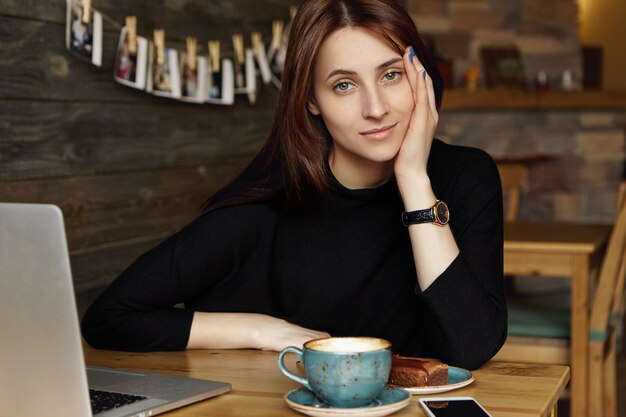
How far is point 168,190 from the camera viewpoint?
116 inches

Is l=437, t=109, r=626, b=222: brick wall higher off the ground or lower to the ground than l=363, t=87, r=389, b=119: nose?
lower

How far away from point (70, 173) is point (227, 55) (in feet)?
3.06

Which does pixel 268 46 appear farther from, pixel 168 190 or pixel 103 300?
pixel 103 300

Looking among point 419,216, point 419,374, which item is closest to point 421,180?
point 419,216

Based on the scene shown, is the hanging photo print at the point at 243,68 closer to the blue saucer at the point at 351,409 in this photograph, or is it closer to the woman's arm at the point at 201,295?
the woman's arm at the point at 201,295

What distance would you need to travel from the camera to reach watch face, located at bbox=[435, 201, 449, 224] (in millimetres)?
1428

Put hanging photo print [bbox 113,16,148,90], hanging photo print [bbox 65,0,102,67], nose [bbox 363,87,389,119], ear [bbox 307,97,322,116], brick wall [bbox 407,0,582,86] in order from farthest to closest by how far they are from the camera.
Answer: brick wall [bbox 407,0,582,86] → hanging photo print [bbox 113,16,148,90] → hanging photo print [bbox 65,0,102,67] → ear [bbox 307,97,322,116] → nose [bbox 363,87,389,119]

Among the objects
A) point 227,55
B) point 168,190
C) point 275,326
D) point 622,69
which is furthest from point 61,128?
point 622,69

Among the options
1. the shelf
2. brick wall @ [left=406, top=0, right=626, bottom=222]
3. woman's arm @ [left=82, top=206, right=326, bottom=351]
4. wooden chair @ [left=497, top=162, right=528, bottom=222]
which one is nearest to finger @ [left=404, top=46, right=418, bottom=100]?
woman's arm @ [left=82, top=206, right=326, bottom=351]

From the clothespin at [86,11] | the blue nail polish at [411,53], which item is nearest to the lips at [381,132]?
the blue nail polish at [411,53]

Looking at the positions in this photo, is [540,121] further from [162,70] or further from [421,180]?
[421,180]

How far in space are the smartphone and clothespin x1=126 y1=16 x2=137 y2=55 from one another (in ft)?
5.89

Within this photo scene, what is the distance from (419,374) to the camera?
1158mm

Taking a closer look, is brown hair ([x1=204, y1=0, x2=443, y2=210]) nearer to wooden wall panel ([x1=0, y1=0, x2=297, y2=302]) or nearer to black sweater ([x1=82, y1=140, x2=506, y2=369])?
black sweater ([x1=82, y1=140, x2=506, y2=369])
